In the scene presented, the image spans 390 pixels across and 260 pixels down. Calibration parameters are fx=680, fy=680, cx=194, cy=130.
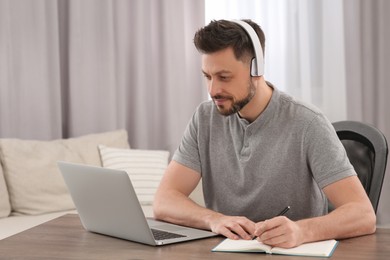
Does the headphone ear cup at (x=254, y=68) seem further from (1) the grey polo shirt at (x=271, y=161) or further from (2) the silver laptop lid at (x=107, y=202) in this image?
(2) the silver laptop lid at (x=107, y=202)

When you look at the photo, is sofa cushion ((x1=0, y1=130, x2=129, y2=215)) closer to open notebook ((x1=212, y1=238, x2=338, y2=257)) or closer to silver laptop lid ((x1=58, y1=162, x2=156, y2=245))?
silver laptop lid ((x1=58, y1=162, x2=156, y2=245))

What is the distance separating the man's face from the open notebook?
1.67 ft

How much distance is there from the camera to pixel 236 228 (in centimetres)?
164

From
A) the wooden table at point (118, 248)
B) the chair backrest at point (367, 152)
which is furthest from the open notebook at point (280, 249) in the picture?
the chair backrest at point (367, 152)

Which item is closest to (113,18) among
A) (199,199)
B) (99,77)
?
(99,77)

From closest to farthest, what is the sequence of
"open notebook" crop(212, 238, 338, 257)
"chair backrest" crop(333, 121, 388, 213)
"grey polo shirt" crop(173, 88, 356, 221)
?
"open notebook" crop(212, 238, 338, 257) → "grey polo shirt" crop(173, 88, 356, 221) → "chair backrest" crop(333, 121, 388, 213)

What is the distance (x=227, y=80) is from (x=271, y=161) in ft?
0.88

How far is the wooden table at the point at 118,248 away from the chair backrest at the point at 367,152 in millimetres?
315

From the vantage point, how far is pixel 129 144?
164 inches

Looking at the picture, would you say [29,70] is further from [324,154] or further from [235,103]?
[324,154]

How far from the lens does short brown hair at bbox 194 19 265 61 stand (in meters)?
1.95

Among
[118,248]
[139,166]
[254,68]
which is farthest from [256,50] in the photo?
[139,166]

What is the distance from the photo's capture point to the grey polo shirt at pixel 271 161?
1.92 metres

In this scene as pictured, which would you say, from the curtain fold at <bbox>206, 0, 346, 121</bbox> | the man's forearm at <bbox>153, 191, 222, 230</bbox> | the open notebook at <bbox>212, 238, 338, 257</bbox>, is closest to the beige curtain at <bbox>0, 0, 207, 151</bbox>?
the curtain fold at <bbox>206, 0, 346, 121</bbox>
